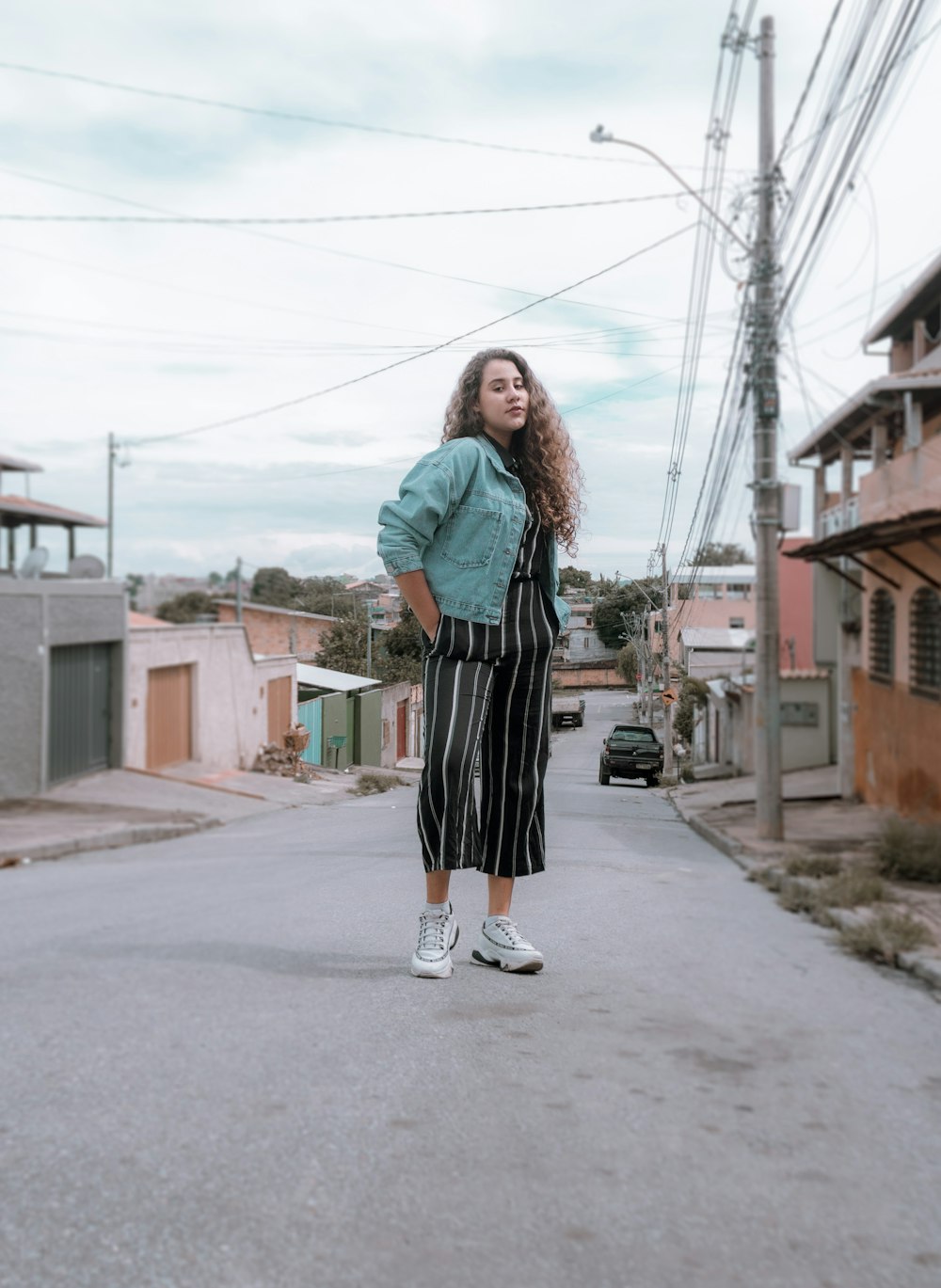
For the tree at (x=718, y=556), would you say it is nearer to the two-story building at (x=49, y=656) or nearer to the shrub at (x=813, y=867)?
the shrub at (x=813, y=867)

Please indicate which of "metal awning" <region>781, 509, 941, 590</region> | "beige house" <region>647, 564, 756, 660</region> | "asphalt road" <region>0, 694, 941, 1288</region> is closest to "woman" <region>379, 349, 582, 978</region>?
"asphalt road" <region>0, 694, 941, 1288</region>

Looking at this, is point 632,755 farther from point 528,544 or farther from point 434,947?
point 528,544

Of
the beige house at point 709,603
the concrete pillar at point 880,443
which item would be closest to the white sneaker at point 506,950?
the beige house at point 709,603

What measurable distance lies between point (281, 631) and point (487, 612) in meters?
27.5

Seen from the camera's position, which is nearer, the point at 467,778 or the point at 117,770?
the point at 467,778

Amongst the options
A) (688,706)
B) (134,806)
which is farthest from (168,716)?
(688,706)

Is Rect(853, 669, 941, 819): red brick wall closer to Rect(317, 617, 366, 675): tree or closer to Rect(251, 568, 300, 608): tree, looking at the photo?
Rect(251, 568, 300, 608): tree

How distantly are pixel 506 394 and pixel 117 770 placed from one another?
17684 millimetres

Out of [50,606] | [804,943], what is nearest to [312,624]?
[50,606]

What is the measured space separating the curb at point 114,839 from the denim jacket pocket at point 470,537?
8.66 meters

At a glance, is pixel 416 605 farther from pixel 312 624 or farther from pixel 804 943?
pixel 312 624

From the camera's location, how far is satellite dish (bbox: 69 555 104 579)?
18.8 meters

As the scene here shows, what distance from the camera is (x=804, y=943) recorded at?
5.26 metres

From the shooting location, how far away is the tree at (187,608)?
18.9 metres
